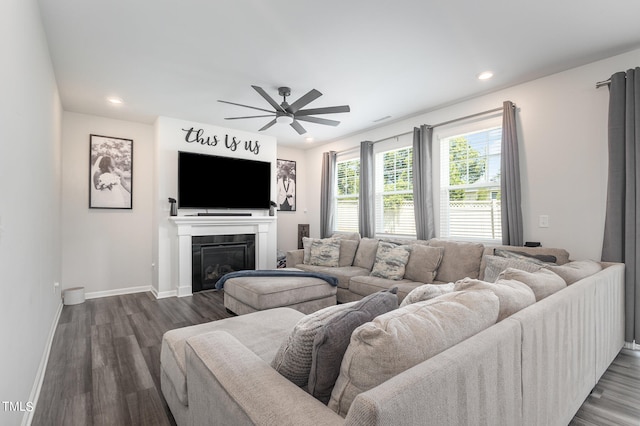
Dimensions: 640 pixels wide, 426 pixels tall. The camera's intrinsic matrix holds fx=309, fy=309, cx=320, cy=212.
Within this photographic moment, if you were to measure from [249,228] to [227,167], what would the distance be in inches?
43.1

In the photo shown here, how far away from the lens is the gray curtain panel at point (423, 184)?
4.27 metres

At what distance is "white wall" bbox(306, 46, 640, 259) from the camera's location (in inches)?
116

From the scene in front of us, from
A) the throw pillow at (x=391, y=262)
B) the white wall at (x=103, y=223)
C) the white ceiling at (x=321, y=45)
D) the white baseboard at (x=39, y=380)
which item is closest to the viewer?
the white baseboard at (x=39, y=380)

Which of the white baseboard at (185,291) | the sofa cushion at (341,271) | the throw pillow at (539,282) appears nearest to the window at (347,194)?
the sofa cushion at (341,271)

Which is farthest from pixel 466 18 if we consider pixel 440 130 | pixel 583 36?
pixel 440 130

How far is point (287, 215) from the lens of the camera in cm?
650

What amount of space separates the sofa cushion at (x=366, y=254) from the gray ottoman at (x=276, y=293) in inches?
32.6

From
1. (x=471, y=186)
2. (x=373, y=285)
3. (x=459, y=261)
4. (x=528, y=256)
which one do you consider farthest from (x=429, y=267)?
(x=471, y=186)

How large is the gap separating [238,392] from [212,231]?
14.1 ft

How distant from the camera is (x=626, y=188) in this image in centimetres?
271

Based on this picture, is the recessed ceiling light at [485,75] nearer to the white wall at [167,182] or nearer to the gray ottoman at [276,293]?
the gray ottoman at [276,293]

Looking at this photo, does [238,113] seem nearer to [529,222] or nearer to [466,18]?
[466,18]

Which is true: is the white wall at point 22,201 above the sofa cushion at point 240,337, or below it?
above

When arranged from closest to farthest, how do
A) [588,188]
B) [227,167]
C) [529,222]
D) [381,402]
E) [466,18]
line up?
1. [381,402]
2. [466,18]
3. [588,188]
4. [529,222]
5. [227,167]
